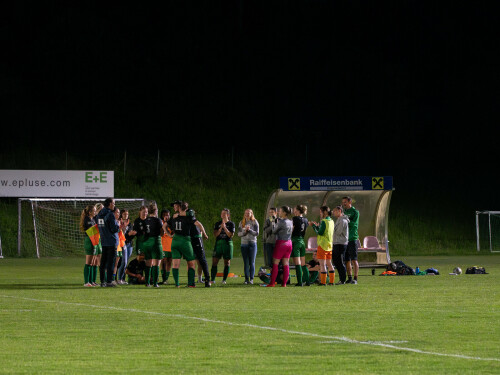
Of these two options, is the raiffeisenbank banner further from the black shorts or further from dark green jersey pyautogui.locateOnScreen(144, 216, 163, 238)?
the black shorts

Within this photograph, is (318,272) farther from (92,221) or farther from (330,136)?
(330,136)

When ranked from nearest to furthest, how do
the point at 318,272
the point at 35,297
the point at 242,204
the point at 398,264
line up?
the point at 35,297 → the point at 318,272 → the point at 398,264 → the point at 242,204

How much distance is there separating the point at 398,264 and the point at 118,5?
4392cm

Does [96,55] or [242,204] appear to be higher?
[96,55]

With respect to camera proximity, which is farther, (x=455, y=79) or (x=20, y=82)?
(x=455, y=79)

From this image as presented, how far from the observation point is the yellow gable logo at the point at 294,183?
29.8 m

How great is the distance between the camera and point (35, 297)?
18.3 meters

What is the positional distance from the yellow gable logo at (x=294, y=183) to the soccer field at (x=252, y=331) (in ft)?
31.9

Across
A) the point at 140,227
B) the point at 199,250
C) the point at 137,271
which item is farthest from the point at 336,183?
the point at 140,227

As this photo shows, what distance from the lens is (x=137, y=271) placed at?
23.5 meters

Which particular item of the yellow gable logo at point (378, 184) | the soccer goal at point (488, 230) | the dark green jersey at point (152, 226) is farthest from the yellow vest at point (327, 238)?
the soccer goal at point (488, 230)

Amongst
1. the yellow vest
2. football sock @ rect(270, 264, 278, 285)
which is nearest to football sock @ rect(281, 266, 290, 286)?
football sock @ rect(270, 264, 278, 285)

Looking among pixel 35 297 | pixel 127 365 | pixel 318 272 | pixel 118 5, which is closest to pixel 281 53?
pixel 118 5

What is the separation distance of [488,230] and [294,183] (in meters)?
26.3
